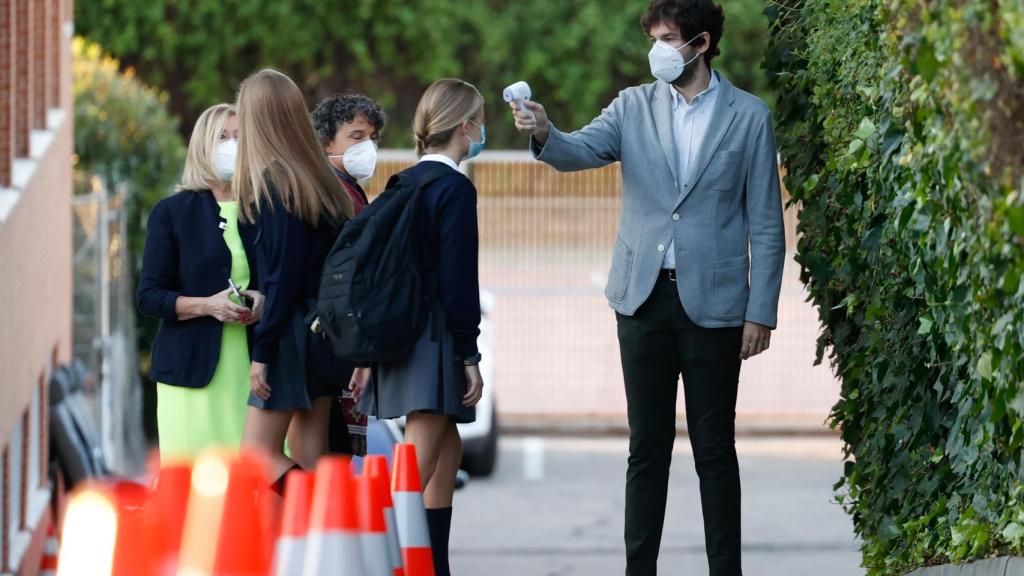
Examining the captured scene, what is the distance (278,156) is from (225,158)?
0.32 m

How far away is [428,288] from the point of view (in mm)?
5957

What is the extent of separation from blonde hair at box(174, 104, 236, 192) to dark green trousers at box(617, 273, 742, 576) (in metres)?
1.50

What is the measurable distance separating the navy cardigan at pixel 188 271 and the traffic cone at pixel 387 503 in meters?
1.41

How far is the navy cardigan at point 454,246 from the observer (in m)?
5.89

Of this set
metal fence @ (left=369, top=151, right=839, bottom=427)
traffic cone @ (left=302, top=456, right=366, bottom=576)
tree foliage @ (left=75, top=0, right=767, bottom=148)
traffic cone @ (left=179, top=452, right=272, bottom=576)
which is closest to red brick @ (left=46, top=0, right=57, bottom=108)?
metal fence @ (left=369, top=151, right=839, bottom=427)

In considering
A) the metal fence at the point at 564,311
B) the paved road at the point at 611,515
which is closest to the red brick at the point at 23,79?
the paved road at the point at 611,515

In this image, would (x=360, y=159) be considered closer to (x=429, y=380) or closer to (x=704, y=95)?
(x=429, y=380)

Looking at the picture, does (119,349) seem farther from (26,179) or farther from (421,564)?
(421,564)

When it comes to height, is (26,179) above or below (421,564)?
above

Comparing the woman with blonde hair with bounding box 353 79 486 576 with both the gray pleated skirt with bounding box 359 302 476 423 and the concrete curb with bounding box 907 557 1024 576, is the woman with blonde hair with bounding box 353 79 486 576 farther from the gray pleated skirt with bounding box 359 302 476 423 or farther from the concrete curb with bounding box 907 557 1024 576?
the concrete curb with bounding box 907 557 1024 576

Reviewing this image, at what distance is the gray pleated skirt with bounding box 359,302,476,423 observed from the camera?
590 cm

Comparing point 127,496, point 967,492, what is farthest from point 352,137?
point 967,492

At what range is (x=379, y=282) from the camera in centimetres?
586

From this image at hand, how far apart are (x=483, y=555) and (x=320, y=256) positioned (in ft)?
16.6
